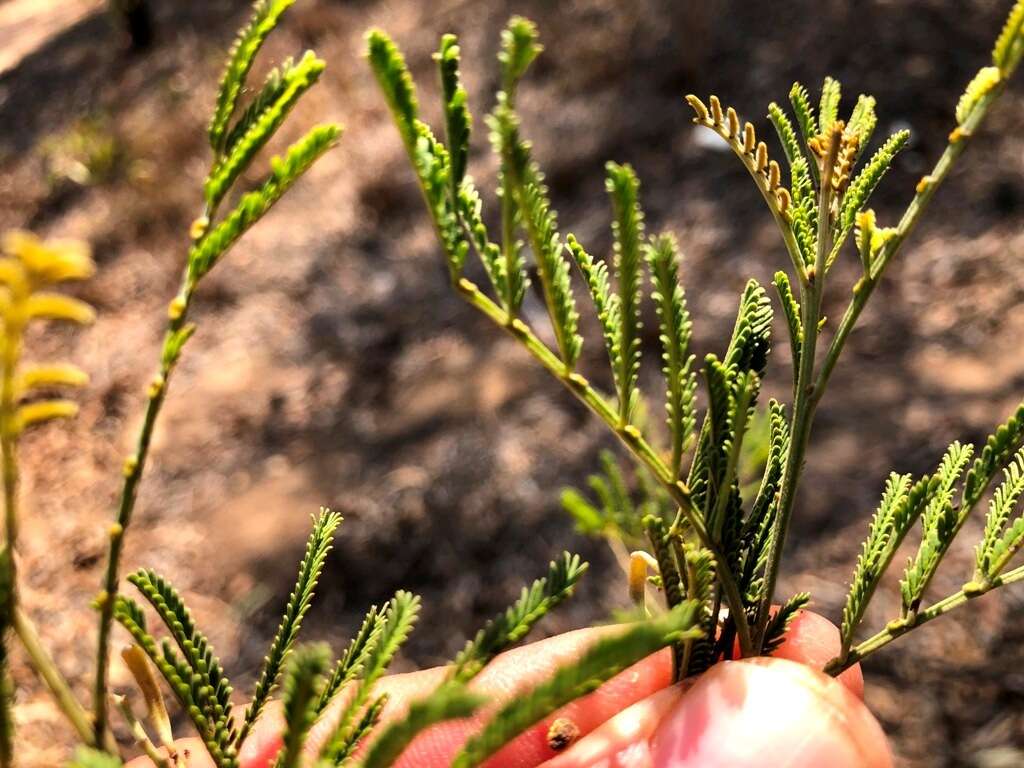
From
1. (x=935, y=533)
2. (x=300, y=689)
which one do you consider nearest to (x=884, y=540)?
(x=935, y=533)

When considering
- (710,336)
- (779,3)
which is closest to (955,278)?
(710,336)

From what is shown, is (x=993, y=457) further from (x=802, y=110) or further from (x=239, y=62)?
(x=239, y=62)

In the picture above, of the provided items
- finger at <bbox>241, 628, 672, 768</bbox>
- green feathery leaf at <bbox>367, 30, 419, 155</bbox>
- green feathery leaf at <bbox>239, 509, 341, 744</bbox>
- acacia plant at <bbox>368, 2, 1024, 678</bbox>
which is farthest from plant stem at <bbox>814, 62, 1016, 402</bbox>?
finger at <bbox>241, 628, 672, 768</bbox>

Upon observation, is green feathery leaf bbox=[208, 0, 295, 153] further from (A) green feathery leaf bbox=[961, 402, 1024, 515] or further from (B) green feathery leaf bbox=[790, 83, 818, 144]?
(A) green feathery leaf bbox=[961, 402, 1024, 515]

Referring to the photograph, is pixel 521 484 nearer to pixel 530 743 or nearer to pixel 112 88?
pixel 530 743

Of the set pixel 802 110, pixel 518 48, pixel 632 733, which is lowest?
pixel 632 733
